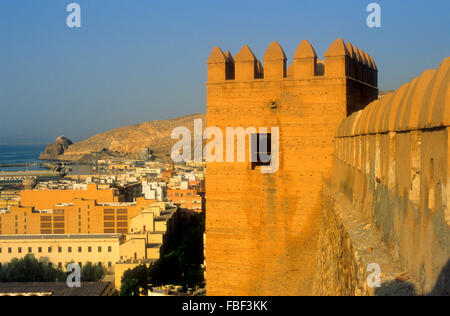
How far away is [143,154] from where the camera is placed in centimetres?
14350

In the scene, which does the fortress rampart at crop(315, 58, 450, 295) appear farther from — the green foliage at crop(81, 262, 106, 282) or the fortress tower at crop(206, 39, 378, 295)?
the green foliage at crop(81, 262, 106, 282)

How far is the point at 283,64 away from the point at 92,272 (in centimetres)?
2798

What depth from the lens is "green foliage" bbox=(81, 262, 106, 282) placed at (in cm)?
3256

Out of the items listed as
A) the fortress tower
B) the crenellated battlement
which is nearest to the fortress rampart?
the fortress tower

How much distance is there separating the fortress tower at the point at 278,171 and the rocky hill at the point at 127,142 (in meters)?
143

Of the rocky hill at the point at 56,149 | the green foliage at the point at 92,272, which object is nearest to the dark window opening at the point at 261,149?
the green foliage at the point at 92,272

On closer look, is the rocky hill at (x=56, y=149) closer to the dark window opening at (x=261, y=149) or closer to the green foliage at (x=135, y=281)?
the green foliage at (x=135, y=281)

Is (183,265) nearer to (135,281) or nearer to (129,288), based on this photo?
(135,281)

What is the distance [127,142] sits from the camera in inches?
6777

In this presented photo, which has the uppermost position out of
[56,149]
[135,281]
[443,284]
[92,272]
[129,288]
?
[56,149]

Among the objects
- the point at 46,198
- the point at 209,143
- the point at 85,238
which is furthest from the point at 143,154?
the point at 209,143

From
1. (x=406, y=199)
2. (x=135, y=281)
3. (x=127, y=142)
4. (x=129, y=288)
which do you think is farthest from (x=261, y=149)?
(x=127, y=142)
